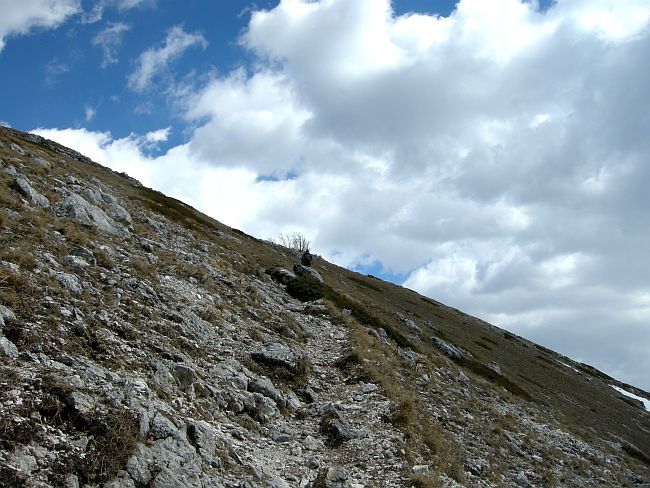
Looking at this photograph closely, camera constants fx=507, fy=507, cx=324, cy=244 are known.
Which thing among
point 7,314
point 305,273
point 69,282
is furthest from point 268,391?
point 305,273

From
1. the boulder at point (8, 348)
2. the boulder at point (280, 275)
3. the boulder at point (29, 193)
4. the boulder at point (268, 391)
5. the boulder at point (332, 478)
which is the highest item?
the boulder at point (280, 275)

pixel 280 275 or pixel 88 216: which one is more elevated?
pixel 280 275

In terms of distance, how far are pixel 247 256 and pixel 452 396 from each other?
70.8ft

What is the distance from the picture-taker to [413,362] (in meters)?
29.3

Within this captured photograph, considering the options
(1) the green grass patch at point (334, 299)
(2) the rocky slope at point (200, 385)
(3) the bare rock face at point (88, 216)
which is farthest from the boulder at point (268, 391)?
(1) the green grass patch at point (334, 299)

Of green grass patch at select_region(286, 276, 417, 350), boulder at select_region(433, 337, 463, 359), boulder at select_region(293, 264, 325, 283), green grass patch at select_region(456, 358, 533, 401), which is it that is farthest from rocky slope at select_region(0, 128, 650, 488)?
boulder at select_region(433, 337, 463, 359)

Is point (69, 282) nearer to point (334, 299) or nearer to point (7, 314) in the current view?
point (7, 314)

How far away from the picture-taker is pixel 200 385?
15461 millimetres

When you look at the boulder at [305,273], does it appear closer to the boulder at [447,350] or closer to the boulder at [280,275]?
the boulder at [280,275]

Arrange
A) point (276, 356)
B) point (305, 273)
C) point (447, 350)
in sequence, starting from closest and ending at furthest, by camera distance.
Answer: point (276, 356), point (305, 273), point (447, 350)

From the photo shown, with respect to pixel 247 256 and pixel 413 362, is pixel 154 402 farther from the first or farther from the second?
pixel 247 256

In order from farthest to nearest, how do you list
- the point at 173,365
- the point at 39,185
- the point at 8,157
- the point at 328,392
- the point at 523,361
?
1. the point at 523,361
2. the point at 8,157
3. the point at 39,185
4. the point at 328,392
5. the point at 173,365

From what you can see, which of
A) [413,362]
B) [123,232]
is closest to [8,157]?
[123,232]

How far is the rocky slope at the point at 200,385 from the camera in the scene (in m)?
10.6
